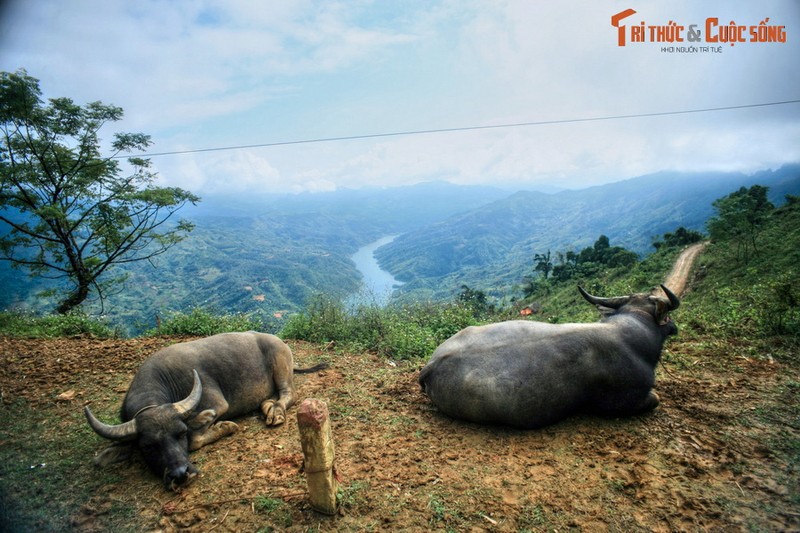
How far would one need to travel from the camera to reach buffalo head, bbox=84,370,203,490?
156 inches

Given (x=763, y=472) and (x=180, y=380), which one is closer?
(x=763, y=472)

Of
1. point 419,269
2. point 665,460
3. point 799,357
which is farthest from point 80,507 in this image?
point 419,269

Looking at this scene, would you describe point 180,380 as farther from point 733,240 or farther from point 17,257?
point 733,240

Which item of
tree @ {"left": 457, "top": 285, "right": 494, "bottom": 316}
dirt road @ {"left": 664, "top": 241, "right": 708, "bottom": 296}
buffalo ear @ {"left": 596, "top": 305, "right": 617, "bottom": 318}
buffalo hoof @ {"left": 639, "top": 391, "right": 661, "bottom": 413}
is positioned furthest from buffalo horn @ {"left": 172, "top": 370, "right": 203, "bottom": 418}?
dirt road @ {"left": 664, "top": 241, "right": 708, "bottom": 296}

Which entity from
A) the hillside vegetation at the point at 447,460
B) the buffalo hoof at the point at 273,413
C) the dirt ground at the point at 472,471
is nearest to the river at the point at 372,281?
the hillside vegetation at the point at 447,460

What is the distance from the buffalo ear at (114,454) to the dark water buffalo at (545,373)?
12.1 feet

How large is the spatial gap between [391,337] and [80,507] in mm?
5853

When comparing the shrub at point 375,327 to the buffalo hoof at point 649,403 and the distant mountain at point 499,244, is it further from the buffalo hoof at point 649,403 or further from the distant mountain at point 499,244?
the distant mountain at point 499,244

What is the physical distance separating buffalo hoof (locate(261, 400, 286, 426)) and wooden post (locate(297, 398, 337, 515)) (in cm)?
212

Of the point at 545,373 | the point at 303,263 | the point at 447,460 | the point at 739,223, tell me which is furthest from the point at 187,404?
the point at 303,263

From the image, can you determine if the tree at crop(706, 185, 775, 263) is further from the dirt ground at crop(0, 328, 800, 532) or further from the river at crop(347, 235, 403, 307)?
the dirt ground at crop(0, 328, 800, 532)

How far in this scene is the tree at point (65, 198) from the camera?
1227cm

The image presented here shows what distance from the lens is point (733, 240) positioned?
963 inches

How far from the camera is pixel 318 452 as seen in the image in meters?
3.12
